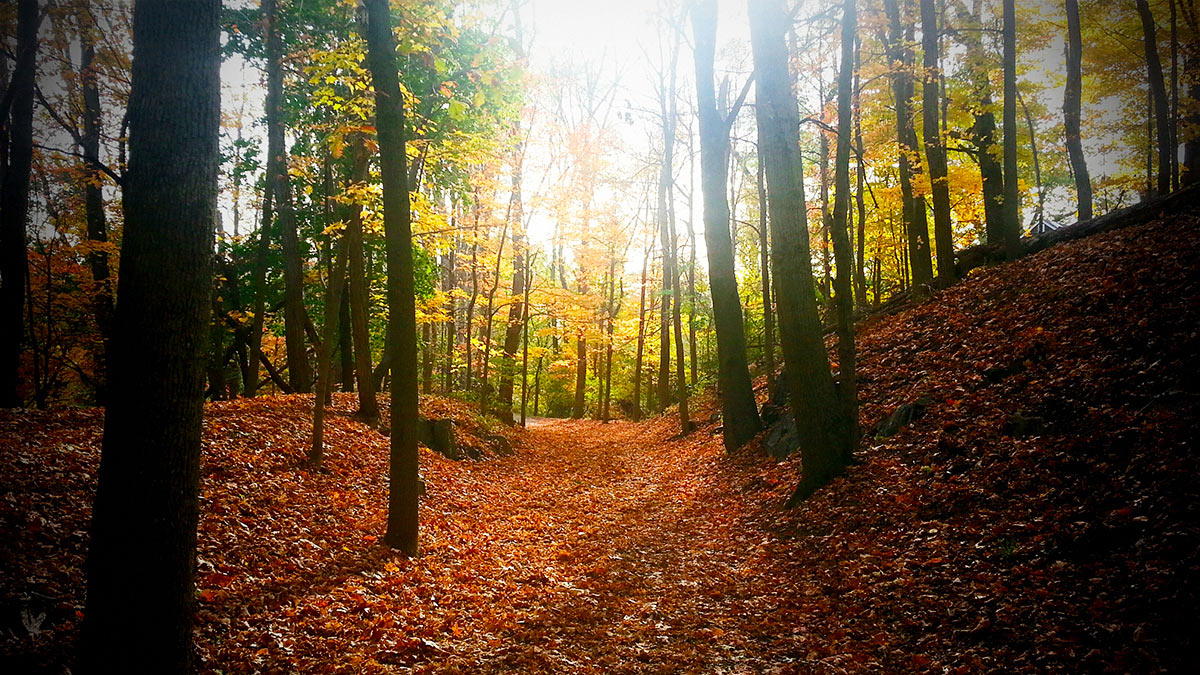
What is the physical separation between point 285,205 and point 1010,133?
17.7 metres

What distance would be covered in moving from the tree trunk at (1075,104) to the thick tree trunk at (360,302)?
18.5m

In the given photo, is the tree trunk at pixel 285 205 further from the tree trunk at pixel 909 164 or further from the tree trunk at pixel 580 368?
the tree trunk at pixel 909 164

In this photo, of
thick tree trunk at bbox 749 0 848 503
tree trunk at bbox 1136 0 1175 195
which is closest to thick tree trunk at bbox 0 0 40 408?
thick tree trunk at bbox 749 0 848 503

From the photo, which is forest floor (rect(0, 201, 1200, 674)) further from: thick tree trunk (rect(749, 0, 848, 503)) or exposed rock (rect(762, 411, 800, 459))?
thick tree trunk (rect(749, 0, 848, 503))

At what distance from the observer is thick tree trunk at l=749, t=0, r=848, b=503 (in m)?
7.97

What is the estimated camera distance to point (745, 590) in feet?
20.0

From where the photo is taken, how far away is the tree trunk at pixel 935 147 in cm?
1380

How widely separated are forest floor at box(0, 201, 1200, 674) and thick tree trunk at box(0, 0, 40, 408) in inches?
116

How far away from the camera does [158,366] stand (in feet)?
10.2

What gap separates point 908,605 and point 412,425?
5.77 m

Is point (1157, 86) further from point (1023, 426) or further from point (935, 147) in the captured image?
point (1023, 426)

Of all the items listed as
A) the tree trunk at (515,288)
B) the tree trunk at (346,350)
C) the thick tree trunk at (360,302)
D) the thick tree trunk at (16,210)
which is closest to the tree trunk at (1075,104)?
the tree trunk at (515,288)

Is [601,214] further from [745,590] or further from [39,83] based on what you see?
[745,590]

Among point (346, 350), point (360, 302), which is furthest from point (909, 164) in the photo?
point (346, 350)
